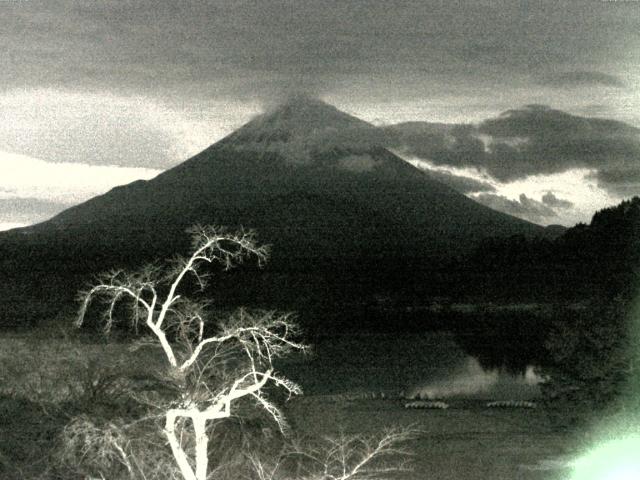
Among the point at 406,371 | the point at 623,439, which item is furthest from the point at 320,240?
the point at 623,439

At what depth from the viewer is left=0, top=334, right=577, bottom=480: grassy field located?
1337 cm

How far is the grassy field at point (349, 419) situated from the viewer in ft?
43.9

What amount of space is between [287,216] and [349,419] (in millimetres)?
72397

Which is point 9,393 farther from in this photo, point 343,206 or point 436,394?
point 343,206

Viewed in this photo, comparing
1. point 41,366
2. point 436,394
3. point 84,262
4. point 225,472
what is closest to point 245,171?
point 84,262

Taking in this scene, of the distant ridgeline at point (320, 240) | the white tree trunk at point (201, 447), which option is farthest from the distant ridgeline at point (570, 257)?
the white tree trunk at point (201, 447)

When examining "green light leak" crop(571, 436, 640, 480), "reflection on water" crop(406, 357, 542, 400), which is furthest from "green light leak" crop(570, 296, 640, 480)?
"reflection on water" crop(406, 357, 542, 400)

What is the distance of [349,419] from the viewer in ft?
66.3

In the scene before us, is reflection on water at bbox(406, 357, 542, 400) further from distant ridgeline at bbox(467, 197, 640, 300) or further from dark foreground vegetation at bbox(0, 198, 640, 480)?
distant ridgeline at bbox(467, 197, 640, 300)

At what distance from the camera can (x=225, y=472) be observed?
1131 centimetres

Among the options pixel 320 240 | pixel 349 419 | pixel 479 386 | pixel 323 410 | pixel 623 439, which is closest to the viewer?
pixel 623 439

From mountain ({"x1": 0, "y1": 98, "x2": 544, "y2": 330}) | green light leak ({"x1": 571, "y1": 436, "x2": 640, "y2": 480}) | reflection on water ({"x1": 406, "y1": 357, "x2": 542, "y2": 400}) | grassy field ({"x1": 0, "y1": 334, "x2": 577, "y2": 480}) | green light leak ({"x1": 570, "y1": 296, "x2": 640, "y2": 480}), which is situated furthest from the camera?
mountain ({"x1": 0, "y1": 98, "x2": 544, "y2": 330})

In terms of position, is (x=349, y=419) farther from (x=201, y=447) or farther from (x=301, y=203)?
(x=301, y=203)

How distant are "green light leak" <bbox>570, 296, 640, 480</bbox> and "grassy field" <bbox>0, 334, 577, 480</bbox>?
717 millimetres
